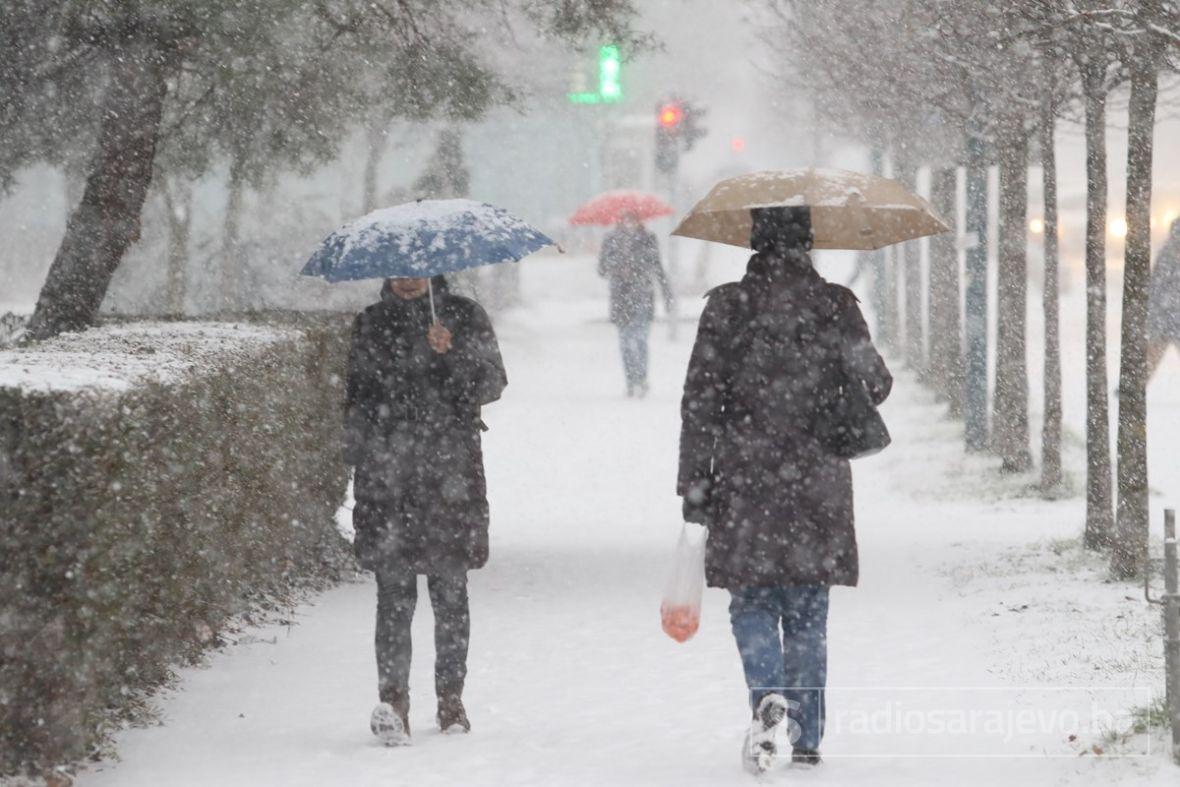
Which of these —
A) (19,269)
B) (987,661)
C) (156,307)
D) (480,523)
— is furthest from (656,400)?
(19,269)

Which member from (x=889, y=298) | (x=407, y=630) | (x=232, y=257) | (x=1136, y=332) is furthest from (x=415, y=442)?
(x=889, y=298)

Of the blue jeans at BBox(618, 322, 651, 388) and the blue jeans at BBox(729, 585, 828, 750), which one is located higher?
the blue jeans at BBox(729, 585, 828, 750)

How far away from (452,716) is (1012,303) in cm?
792

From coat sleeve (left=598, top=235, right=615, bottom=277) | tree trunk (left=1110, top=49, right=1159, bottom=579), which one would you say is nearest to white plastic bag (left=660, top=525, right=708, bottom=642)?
tree trunk (left=1110, top=49, right=1159, bottom=579)

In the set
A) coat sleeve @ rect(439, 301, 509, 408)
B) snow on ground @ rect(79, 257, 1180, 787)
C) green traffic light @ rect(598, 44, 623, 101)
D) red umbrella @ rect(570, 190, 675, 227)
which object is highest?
green traffic light @ rect(598, 44, 623, 101)

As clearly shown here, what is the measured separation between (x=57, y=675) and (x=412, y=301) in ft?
5.68

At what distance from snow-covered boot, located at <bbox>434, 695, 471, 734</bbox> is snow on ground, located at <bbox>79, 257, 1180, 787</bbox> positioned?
6 centimetres

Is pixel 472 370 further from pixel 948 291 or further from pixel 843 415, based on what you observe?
pixel 948 291

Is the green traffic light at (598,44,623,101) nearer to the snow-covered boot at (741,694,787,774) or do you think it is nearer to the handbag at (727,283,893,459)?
the handbag at (727,283,893,459)

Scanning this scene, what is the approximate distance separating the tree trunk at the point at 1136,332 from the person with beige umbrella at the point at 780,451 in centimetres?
352

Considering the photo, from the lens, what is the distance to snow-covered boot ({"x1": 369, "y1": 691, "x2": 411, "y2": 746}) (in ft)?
19.0

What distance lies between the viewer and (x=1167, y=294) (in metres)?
14.5

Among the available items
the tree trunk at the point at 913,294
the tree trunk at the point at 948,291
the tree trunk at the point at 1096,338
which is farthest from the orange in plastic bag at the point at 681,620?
the tree trunk at the point at 913,294

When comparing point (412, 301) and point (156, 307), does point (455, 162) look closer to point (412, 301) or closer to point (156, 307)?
point (156, 307)
